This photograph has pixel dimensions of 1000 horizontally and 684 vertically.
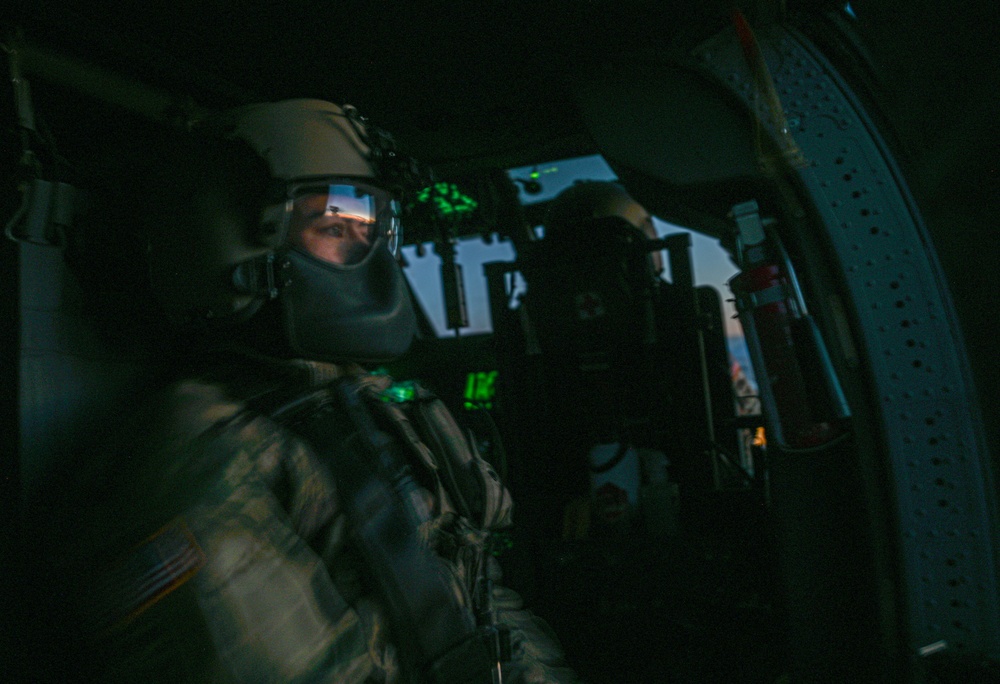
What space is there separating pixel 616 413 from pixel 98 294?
227 centimetres

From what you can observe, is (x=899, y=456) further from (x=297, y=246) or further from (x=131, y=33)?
(x=131, y=33)

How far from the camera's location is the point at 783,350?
4.91ft

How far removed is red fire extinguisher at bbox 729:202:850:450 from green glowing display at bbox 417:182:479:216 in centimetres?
157

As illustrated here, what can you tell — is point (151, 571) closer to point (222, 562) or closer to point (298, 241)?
point (222, 562)

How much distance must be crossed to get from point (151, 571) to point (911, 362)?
1.63 m

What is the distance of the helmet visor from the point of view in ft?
4.69

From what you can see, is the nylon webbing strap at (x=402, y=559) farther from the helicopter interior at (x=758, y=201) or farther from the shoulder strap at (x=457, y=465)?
the helicopter interior at (x=758, y=201)

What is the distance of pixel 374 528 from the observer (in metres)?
1.17

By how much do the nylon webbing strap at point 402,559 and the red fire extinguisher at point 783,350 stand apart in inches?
37.1

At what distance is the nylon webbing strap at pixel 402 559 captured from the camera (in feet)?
3.68

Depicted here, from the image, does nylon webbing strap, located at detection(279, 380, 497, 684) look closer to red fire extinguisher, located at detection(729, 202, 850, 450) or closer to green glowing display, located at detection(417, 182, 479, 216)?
red fire extinguisher, located at detection(729, 202, 850, 450)

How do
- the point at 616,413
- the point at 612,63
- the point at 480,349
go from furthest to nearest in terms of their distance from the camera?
1. the point at 480,349
2. the point at 616,413
3. the point at 612,63

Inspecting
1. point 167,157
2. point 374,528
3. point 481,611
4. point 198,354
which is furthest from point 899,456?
point 167,157

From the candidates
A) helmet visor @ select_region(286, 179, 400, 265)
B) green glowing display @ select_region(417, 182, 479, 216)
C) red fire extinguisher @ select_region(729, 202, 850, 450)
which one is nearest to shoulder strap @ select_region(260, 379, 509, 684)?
helmet visor @ select_region(286, 179, 400, 265)
